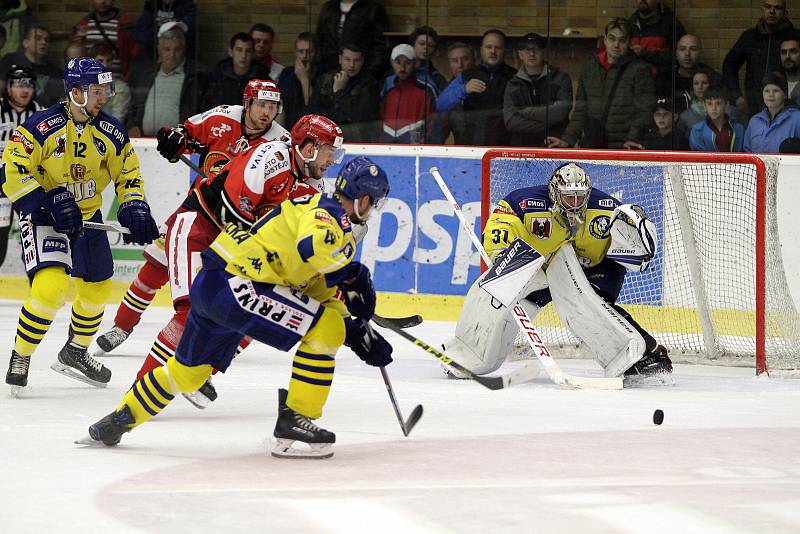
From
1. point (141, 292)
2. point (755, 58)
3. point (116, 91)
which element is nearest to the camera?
point (141, 292)

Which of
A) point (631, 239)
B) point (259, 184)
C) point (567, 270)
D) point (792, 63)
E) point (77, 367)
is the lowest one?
point (77, 367)

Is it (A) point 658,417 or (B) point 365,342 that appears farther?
(A) point 658,417

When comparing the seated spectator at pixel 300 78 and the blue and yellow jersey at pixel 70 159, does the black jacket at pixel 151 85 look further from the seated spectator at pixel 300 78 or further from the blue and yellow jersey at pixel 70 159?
the blue and yellow jersey at pixel 70 159

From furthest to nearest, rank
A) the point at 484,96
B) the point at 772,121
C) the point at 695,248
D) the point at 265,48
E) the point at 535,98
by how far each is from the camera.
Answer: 1. the point at 265,48
2. the point at 484,96
3. the point at 535,98
4. the point at 772,121
5. the point at 695,248

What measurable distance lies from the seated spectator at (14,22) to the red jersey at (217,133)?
370 centimetres

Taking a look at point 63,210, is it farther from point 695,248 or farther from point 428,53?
point 428,53

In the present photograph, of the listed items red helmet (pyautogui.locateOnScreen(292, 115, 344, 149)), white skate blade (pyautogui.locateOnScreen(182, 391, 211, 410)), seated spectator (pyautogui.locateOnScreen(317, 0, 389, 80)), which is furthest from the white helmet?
seated spectator (pyautogui.locateOnScreen(317, 0, 389, 80))

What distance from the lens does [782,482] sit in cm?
392

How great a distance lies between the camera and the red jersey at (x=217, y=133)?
5.77 m

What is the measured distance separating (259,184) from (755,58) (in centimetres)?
396

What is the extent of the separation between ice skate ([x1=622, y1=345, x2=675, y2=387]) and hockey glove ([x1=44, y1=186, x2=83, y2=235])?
233 centimetres

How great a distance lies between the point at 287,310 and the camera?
399 cm

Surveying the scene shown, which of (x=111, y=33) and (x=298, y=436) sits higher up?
(x=111, y=33)

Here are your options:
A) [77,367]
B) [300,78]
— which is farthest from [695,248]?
[77,367]
